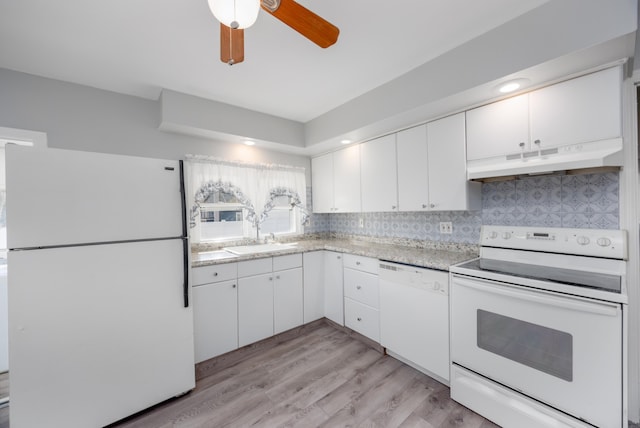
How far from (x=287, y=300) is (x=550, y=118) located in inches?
104

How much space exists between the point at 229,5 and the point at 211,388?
241 cm

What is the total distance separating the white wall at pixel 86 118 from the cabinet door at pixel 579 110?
9.82ft

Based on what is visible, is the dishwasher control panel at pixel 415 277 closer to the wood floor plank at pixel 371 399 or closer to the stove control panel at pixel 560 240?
the stove control panel at pixel 560 240

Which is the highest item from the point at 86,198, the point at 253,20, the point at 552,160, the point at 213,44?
the point at 213,44

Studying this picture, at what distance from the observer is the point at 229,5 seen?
2.85ft

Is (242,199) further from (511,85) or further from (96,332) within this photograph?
(511,85)

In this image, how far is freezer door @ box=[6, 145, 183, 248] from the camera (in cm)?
140

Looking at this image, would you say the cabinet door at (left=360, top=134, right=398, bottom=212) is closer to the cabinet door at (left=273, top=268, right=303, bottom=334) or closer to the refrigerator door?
the cabinet door at (left=273, top=268, right=303, bottom=334)

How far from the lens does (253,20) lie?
925 millimetres

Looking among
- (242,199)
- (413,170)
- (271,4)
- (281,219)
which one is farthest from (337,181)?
(271,4)

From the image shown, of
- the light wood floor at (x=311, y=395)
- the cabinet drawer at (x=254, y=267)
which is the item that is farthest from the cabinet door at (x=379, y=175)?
the light wood floor at (x=311, y=395)

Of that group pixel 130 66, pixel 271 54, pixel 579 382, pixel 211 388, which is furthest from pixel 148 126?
pixel 579 382

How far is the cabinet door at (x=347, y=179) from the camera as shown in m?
3.03

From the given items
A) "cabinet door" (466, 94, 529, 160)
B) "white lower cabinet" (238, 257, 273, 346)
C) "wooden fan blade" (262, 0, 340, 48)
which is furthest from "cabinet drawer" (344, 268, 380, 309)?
"wooden fan blade" (262, 0, 340, 48)
